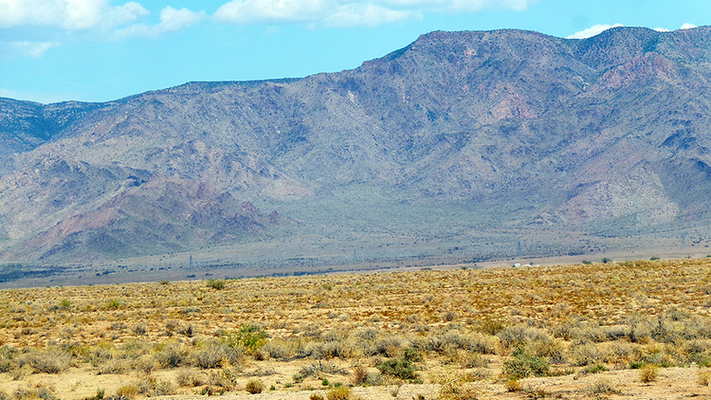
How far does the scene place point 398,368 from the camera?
21609 millimetres

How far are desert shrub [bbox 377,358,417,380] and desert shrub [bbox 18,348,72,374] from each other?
10.2 m

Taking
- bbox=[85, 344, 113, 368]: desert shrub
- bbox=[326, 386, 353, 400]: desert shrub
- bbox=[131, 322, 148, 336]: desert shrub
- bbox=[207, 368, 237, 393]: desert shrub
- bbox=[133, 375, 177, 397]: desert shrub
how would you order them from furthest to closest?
1. bbox=[131, 322, 148, 336]: desert shrub
2. bbox=[85, 344, 113, 368]: desert shrub
3. bbox=[207, 368, 237, 393]: desert shrub
4. bbox=[133, 375, 177, 397]: desert shrub
5. bbox=[326, 386, 353, 400]: desert shrub

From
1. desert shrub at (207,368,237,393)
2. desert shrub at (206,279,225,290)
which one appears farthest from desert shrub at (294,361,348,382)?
desert shrub at (206,279,225,290)

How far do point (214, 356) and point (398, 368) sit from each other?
244 inches

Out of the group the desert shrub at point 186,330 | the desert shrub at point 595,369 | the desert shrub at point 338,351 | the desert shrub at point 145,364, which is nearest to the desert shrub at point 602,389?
the desert shrub at point 595,369

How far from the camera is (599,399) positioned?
658 inches

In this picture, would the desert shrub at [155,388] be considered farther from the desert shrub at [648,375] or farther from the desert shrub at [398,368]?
the desert shrub at [648,375]

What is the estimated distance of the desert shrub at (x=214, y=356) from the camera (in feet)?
78.7

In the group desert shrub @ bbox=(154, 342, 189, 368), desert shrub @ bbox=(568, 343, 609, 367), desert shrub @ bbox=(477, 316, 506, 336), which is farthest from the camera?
desert shrub @ bbox=(477, 316, 506, 336)

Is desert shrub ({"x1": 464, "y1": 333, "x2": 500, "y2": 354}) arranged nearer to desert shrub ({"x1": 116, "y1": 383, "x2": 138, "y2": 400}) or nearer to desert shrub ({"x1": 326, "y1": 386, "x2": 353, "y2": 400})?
desert shrub ({"x1": 326, "y1": 386, "x2": 353, "y2": 400})

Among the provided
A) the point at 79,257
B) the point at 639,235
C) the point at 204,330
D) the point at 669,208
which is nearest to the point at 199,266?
the point at 79,257

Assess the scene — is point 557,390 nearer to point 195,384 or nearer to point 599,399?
point 599,399

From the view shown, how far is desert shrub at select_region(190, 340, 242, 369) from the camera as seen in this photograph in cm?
2400

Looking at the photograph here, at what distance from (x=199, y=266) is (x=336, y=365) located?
143770 mm
